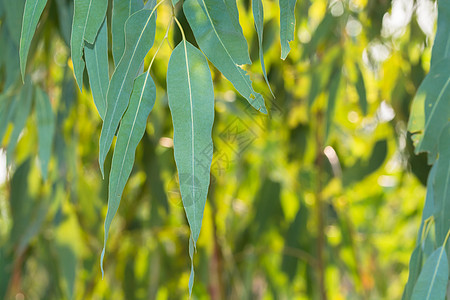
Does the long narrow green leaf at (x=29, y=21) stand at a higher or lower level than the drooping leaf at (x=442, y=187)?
higher

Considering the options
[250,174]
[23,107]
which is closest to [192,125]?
[23,107]

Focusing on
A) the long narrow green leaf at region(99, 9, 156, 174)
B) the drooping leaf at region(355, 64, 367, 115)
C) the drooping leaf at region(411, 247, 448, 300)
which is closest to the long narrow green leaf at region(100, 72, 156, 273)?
the long narrow green leaf at region(99, 9, 156, 174)

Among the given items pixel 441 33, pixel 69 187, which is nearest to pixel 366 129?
pixel 69 187

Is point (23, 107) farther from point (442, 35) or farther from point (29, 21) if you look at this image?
point (442, 35)

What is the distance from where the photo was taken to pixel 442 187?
0.44 meters

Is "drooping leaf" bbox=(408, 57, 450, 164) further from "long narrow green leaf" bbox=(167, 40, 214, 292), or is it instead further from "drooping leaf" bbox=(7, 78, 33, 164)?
"drooping leaf" bbox=(7, 78, 33, 164)

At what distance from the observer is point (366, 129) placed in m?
1.24

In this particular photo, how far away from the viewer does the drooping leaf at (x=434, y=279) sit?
406 millimetres

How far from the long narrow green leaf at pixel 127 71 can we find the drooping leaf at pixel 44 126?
0.33 m

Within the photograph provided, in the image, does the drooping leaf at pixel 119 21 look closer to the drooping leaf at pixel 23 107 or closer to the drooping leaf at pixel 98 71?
the drooping leaf at pixel 98 71

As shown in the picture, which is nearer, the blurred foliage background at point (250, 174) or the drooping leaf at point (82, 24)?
the drooping leaf at point (82, 24)

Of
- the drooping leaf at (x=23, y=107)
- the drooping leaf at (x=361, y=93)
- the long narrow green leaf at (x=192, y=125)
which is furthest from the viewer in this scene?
the drooping leaf at (x=361, y=93)

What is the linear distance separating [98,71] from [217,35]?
95 millimetres

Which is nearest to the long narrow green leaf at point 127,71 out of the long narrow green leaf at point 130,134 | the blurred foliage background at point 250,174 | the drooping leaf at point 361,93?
the long narrow green leaf at point 130,134
